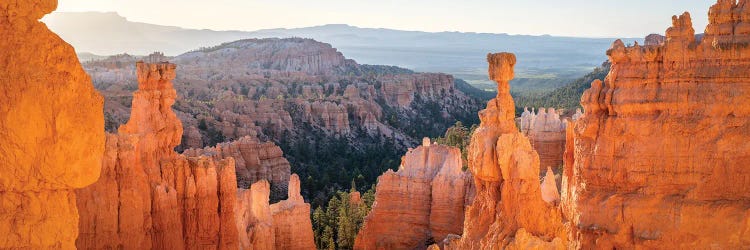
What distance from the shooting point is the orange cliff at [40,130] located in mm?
5387

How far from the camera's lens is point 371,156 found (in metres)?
60.5

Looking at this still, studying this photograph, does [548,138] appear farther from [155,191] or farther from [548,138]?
[155,191]

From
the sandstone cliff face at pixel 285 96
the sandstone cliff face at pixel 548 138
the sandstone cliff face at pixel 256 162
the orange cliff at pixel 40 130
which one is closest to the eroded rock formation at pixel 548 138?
the sandstone cliff face at pixel 548 138

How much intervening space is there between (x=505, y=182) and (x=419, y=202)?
11.3 metres

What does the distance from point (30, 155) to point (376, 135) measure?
65495 mm

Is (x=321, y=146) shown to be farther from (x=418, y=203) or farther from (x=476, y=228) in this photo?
(x=476, y=228)

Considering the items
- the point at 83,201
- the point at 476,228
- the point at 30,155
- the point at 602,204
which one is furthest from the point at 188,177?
the point at 30,155

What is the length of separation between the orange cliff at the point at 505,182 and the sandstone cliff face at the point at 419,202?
9.79 meters

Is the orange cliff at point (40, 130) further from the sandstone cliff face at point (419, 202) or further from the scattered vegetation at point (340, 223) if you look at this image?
the scattered vegetation at point (340, 223)

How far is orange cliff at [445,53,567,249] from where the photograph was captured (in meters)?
11.3

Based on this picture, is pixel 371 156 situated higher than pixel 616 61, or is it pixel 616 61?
pixel 616 61

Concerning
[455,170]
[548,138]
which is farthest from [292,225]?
[548,138]

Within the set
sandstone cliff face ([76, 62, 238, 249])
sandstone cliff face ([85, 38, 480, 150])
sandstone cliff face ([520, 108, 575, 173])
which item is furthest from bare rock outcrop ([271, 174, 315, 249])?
sandstone cliff face ([85, 38, 480, 150])

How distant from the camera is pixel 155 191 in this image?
47.5 ft
